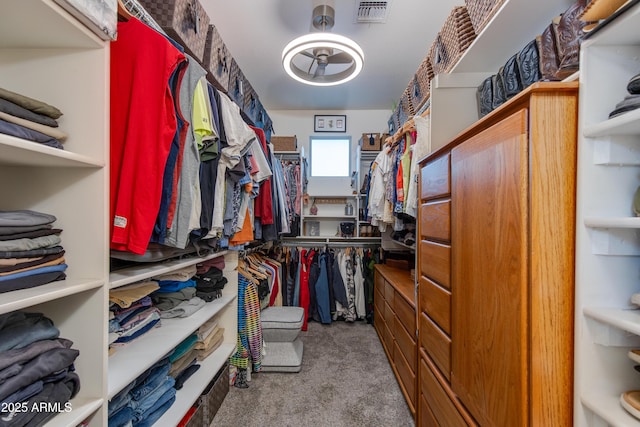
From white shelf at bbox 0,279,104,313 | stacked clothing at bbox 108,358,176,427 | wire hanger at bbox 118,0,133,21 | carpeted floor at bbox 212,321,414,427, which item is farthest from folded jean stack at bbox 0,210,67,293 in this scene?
carpeted floor at bbox 212,321,414,427

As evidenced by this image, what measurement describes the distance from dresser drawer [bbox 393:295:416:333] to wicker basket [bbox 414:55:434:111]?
4.46 feet

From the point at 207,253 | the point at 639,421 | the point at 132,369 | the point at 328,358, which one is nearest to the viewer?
the point at 639,421

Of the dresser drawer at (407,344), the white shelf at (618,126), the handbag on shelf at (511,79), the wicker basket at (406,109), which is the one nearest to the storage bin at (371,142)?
the wicker basket at (406,109)

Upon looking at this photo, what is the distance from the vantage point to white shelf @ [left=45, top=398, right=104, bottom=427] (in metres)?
0.72

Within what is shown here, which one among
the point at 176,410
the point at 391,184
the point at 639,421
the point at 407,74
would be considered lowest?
the point at 176,410

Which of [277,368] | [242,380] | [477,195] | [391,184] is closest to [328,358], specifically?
[277,368]

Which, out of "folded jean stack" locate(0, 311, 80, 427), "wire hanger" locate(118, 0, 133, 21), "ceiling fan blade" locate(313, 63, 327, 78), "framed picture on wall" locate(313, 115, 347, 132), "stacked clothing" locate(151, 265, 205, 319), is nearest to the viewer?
"folded jean stack" locate(0, 311, 80, 427)

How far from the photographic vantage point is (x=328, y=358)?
242 cm


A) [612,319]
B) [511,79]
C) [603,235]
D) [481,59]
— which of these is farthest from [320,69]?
[612,319]

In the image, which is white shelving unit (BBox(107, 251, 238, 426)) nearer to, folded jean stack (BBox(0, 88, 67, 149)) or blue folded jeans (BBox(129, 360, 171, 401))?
blue folded jeans (BBox(129, 360, 171, 401))

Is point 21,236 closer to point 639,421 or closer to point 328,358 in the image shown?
point 639,421

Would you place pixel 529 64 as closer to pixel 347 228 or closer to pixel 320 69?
pixel 320 69

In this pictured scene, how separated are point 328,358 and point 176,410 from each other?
137cm

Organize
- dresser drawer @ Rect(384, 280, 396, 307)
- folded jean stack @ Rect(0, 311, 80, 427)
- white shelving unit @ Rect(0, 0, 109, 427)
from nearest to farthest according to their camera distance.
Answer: folded jean stack @ Rect(0, 311, 80, 427)
white shelving unit @ Rect(0, 0, 109, 427)
dresser drawer @ Rect(384, 280, 396, 307)
